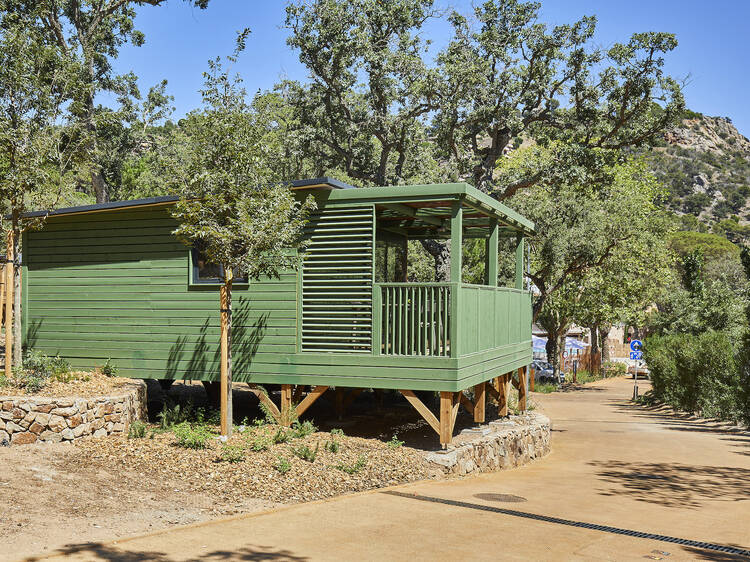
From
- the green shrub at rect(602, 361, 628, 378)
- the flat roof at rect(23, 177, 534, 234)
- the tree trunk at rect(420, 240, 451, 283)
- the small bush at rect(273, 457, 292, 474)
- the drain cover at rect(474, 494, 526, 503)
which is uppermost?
the flat roof at rect(23, 177, 534, 234)

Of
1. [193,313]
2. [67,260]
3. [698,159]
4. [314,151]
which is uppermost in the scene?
[698,159]

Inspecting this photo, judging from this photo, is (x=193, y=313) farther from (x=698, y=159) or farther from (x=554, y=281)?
(x=698, y=159)

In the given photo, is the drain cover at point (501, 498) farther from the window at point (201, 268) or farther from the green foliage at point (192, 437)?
the window at point (201, 268)

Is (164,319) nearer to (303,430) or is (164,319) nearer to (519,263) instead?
(303,430)

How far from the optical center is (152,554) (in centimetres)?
576

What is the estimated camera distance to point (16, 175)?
1120 cm

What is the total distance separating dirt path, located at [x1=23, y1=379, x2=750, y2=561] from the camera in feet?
20.0

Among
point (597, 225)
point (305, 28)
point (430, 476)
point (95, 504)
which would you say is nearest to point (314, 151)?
point (305, 28)

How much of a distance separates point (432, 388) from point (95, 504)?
4985mm

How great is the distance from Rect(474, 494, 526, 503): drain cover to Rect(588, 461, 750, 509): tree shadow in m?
1.62

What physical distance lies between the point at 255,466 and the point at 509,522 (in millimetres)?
3297

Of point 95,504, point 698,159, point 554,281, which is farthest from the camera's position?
point 698,159

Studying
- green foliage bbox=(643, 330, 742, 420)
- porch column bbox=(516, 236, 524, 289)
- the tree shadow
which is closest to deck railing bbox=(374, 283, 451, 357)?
the tree shadow

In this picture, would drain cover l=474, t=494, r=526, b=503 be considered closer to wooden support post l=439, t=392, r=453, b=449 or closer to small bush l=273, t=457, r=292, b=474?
wooden support post l=439, t=392, r=453, b=449
